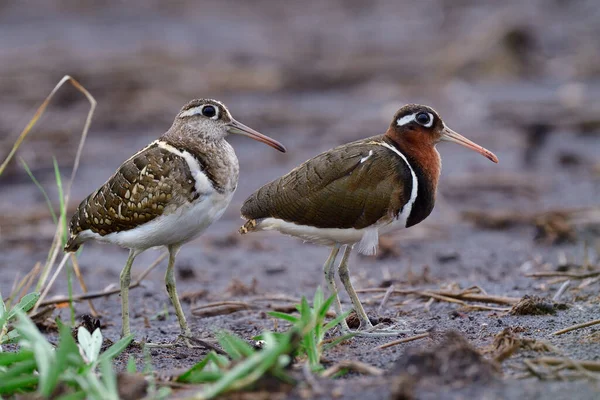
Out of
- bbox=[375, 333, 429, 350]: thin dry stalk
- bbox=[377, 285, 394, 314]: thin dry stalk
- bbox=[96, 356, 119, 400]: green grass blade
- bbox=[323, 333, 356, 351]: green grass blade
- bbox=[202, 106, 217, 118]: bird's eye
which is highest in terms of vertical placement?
bbox=[202, 106, 217, 118]: bird's eye

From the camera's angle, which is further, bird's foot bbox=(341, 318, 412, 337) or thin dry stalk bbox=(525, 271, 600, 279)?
thin dry stalk bbox=(525, 271, 600, 279)

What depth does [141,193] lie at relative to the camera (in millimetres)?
5625

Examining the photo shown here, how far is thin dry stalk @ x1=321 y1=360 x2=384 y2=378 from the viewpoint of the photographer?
14.0 feet

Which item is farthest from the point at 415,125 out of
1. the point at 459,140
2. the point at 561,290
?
the point at 561,290

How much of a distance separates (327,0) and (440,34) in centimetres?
457

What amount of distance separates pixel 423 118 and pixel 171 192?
1663 millimetres

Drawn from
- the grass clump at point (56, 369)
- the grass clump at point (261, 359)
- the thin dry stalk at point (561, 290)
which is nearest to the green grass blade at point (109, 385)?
the grass clump at point (56, 369)

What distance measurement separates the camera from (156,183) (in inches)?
A: 220

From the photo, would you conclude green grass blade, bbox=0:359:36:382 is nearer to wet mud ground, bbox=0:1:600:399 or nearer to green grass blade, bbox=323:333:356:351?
wet mud ground, bbox=0:1:600:399

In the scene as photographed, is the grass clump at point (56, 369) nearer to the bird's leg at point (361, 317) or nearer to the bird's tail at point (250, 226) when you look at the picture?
the bird's tail at point (250, 226)

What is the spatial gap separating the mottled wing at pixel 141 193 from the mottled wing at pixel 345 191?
0.55 m

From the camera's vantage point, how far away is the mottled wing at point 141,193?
18.2 ft

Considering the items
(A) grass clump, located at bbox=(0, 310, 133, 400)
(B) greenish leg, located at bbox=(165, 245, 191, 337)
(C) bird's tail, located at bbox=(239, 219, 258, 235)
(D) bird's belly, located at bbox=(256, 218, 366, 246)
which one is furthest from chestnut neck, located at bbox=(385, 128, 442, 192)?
(A) grass clump, located at bbox=(0, 310, 133, 400)

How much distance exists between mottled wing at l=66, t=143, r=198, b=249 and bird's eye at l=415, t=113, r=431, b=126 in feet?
4.89
